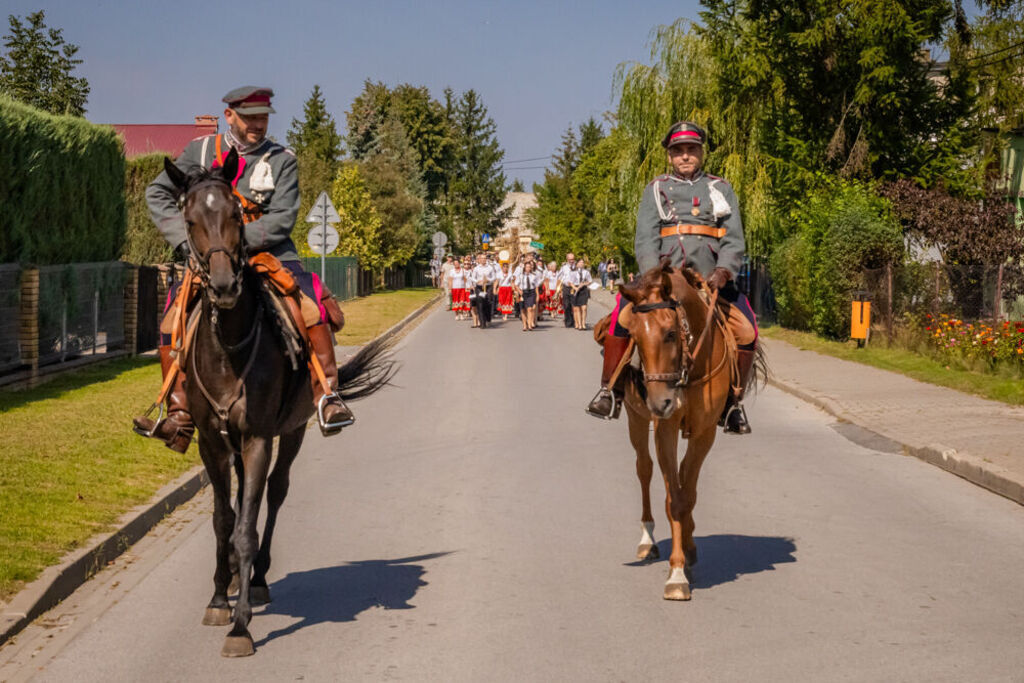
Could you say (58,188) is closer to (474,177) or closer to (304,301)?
(304,301)

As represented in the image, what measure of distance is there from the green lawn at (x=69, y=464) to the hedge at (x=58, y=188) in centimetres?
207

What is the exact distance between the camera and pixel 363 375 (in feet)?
26.6

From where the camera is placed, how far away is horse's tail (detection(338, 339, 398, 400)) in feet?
26.0

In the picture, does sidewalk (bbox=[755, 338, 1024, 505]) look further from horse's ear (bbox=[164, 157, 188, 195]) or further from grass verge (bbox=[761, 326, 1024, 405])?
horse's ear (bbox=[164, 157, 188, 195])

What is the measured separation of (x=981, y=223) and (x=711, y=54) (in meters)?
13.5

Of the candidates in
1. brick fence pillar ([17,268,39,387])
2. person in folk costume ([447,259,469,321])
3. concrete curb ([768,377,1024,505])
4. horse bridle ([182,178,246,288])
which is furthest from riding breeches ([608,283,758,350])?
person in folk costume ([447,259,469,321])

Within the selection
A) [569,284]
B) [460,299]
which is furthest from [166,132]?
[569,284]

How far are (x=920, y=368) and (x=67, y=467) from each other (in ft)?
48.1

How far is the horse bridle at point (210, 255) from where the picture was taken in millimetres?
5750

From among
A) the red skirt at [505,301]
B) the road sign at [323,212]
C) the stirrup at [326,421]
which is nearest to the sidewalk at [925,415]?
the stirrup at [326,421]

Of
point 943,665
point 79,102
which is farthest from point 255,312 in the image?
point 79,102

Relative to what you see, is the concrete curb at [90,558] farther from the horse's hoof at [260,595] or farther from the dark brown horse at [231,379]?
the horse's hoof at [260,595]

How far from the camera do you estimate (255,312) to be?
630 centimetres

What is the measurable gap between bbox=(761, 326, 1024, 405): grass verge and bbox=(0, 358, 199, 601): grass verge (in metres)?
10.9
